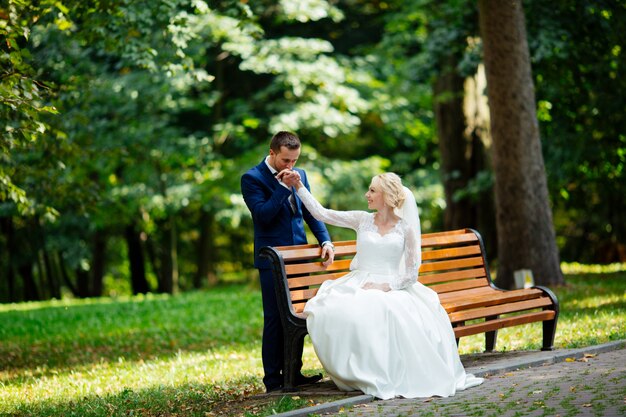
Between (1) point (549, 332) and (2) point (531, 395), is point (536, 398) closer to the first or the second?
(2) point (531, 395)

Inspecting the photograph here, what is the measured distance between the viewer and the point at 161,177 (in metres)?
23.0

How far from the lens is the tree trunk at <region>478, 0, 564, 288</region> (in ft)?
45.7

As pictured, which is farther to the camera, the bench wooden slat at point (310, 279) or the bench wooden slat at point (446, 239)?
the bench wooden slat at point (446, 239)

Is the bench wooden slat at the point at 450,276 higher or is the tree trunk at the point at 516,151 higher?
the tree trunk at the point at 516,151

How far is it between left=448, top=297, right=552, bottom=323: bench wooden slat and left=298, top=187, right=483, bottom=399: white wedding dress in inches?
19.6

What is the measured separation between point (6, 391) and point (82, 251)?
60.8ft

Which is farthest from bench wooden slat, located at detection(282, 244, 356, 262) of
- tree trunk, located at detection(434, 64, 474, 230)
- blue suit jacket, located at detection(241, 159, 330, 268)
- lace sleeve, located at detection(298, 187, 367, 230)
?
tree trunk, located at detection(434, 64, 474, 230)

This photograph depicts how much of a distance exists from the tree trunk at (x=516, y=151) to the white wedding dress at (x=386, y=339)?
279 inches

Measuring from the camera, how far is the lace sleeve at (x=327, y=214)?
7473mm

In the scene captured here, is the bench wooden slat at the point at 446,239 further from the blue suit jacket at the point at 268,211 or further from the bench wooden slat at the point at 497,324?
the blue suit jacket at the point at 268,211

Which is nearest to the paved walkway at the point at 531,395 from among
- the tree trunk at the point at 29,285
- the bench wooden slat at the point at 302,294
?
the bench wooden slat at the point at 302,294

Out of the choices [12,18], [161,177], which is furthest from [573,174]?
[12,18]

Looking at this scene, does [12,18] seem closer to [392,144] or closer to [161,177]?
[161,177]

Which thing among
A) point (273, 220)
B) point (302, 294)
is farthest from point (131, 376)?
point (273, 220)
